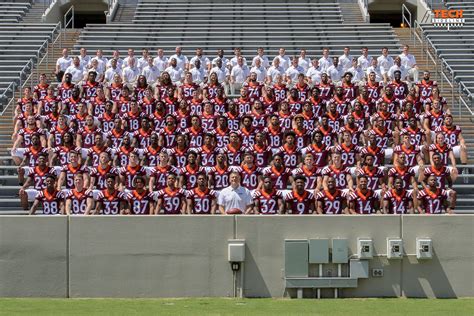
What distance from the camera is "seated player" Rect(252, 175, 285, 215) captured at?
13.3 metres

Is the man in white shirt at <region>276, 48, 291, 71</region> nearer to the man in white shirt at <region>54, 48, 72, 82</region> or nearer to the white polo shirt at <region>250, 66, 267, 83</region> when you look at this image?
the white polo shirt at <region>250, 66, 267, 83</region>

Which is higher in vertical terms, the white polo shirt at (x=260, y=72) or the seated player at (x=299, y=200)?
the white polo shirt at (x=260, y=72)

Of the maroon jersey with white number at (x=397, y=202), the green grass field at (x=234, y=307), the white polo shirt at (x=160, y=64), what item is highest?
the white polo shirt at (x=160, y=64)

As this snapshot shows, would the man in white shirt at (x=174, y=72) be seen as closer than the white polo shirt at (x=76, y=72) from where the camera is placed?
Yes

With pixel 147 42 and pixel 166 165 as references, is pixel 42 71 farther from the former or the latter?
pixel 166 165

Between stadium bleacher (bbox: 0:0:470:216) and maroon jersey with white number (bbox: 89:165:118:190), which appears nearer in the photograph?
maroon jersey with white number (bbox: 89:165:118:190)

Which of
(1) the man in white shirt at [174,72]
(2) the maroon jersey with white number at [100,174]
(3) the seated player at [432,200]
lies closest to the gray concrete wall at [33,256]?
(2) the maroon jersey with white number at [100,174]

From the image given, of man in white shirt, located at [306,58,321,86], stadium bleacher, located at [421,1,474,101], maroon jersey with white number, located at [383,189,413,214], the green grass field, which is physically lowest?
the green grass field

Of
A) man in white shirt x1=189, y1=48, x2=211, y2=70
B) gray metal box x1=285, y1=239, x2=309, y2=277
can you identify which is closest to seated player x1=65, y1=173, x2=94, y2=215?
gray metal box x1=285, y1=239, x2=309, y2=277

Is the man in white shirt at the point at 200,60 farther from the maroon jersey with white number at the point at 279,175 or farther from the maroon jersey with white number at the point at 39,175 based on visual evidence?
the maroon jersey with white number at the point at 279,175

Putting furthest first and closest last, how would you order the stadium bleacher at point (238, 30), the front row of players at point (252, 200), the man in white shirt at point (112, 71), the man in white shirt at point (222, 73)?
1. the stadium bleacher at point (238, 30)
2. the man in white shirt at point (112, 71)
3. the man in white shirt at point (222, 73)
4. the front row of players at point (252, 200)

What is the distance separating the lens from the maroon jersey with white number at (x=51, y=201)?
13.9 metres

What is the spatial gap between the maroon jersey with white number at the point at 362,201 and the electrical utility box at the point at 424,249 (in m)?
1.85

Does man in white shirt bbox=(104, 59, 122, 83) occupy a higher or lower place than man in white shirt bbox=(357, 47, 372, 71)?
lower
